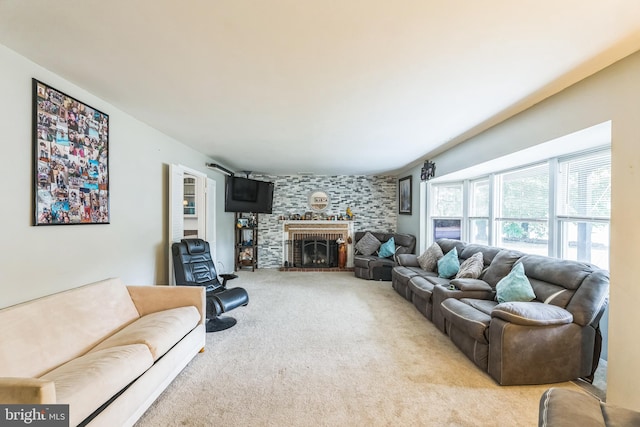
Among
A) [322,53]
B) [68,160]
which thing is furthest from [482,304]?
[68,160]

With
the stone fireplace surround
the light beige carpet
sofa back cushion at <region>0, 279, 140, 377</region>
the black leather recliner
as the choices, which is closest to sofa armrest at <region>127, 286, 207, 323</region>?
sofa back cushion at <region>0, 279, 140, 377</region>

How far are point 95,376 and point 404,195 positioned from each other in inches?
232

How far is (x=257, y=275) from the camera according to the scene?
5.98 meters

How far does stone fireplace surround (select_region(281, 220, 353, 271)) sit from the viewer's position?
680cm

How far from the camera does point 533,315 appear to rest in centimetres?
209

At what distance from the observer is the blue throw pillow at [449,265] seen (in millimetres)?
3785

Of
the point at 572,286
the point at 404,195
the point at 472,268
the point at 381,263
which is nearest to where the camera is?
the point at 572,286

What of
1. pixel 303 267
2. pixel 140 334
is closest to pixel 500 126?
pixel 140 334

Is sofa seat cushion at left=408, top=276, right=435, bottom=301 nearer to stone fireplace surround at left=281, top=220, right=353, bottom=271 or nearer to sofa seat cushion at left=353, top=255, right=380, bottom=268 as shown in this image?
sofa seat cushion at left=353, top=255, right=380, bottom=268

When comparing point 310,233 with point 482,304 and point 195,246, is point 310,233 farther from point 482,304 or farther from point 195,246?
point 482,304

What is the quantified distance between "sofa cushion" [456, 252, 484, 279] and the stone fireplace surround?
3446 millimetres

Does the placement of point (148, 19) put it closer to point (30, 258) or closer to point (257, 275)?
point (30, 258)

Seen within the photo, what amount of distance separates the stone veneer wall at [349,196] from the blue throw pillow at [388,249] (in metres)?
0.95

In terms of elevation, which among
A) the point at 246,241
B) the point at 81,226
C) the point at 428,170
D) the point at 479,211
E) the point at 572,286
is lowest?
the point at 246,241
